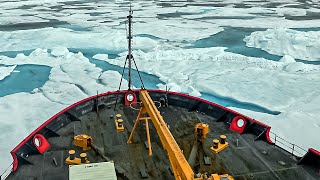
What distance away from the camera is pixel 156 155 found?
9.02 metres

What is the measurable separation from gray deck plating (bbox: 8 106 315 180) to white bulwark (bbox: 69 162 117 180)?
1.95ft

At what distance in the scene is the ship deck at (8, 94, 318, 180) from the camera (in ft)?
26.9

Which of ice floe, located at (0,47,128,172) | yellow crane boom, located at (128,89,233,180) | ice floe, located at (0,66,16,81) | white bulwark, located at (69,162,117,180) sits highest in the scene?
yellow crane boom, located at (128,89,233,180)

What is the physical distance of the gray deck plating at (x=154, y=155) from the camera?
8.19 meters

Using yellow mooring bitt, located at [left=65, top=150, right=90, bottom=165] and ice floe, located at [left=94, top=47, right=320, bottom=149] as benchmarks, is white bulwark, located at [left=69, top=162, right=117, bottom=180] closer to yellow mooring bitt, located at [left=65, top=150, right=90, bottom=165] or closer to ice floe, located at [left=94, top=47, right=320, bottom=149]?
yellow mooring bitt, located at [left=65, top=150, right=90, bottom=165]

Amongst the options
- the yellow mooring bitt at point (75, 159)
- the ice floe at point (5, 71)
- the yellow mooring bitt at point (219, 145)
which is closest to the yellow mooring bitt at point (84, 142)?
the yellow mooring bitt at point (75, 159)

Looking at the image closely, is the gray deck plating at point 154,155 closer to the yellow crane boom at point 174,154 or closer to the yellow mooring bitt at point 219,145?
the yellow mooring bitt at point 219,145

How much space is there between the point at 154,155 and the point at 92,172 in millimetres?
2066

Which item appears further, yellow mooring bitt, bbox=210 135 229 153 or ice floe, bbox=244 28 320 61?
ice floe, bbox=244 28 320 61

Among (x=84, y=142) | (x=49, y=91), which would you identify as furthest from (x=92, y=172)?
(x=49, y=91)

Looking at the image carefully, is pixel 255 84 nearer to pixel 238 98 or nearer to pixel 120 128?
pixel 238 98

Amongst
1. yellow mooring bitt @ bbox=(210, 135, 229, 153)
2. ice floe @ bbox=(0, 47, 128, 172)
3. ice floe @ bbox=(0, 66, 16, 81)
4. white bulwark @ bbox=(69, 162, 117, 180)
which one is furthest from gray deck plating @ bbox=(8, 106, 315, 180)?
ice floe @ bbox=(0, 66, 16, 81)

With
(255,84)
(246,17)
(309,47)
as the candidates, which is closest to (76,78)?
(255,84)

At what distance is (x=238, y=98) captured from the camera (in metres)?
16.1
